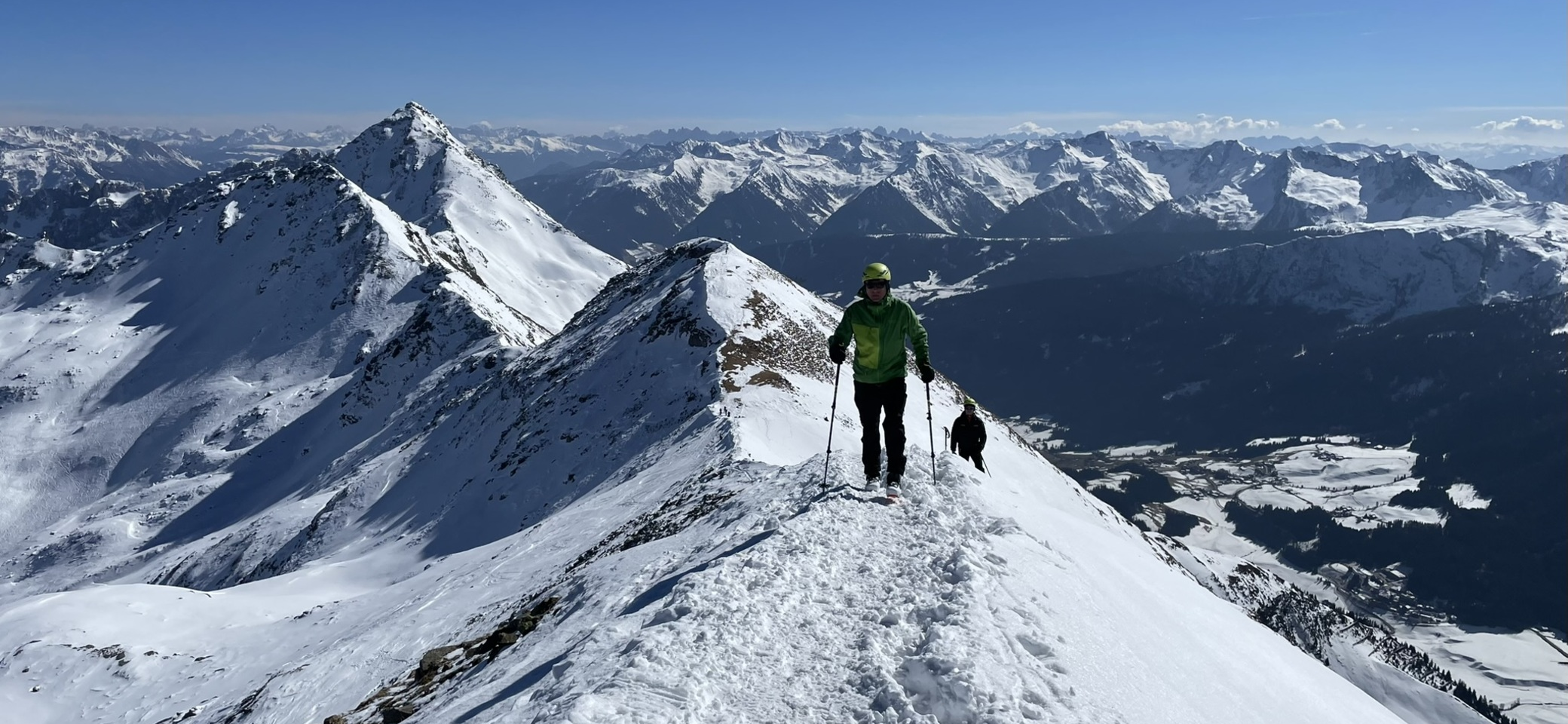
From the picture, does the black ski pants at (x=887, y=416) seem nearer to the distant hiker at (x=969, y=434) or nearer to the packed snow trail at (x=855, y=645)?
the packed snow trail at (x=855, y=645)

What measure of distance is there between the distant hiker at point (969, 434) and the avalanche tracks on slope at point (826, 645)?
30.3ft

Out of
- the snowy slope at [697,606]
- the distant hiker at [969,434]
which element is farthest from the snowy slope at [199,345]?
the distant hiker at [969,434]

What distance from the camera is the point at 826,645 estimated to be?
396 inches

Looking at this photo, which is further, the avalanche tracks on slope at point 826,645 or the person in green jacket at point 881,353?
the person in green jacket at point 881,353

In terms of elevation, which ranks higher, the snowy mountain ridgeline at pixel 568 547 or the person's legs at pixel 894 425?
the person's legs at pixel 894 425

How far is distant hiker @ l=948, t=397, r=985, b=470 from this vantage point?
75.2 feet

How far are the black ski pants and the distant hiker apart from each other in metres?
7.21

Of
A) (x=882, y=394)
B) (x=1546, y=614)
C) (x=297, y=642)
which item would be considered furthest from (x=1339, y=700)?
(x=1546, y=614)

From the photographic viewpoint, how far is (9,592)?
277ft

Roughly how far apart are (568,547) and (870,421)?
51.9 feet

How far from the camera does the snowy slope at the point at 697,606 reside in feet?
30.6

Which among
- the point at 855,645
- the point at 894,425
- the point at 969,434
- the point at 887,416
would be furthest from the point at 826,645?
the point at 969,434

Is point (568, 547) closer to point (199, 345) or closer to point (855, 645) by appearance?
point (855, 645)

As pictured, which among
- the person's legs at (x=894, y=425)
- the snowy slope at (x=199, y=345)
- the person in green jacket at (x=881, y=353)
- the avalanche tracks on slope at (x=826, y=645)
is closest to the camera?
the avalanche tracks on slope at (x=826, y=645)
